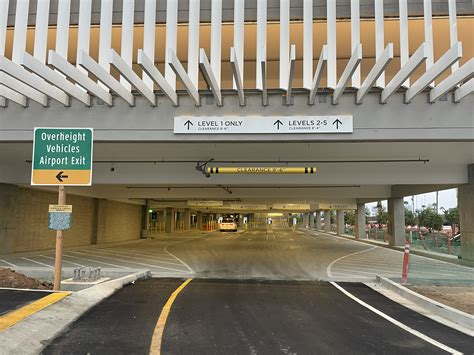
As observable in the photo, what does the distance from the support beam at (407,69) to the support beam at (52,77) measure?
26.5 feet

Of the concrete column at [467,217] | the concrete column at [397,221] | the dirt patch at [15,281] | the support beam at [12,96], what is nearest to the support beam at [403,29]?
the concrete column at [467,217]

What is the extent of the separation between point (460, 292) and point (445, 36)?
883 cm

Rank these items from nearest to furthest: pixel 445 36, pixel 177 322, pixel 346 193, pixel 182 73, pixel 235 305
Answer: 1. pixel 177 322
2. pixel 235 305
3. pixel 182 73
4. pixel 445 36
5. pixel 346 193

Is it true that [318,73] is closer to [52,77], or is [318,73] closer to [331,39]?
[331,39]

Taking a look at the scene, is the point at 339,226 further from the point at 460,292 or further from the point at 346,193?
the point at 460,292

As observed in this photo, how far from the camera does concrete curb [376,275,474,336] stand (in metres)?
6.66

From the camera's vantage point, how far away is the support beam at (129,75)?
7.53 meters

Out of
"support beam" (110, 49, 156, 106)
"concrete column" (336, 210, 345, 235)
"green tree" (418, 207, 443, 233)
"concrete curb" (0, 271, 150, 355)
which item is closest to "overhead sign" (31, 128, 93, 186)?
"support beam" (110, 49, 156, 106)

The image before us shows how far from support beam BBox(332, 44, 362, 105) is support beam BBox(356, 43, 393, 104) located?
1.56 feet

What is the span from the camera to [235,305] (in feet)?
26.2

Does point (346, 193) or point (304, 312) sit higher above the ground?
point (346, 193)

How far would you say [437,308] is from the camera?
7.55 meters

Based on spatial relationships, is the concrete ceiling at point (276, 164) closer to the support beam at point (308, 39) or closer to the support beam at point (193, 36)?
the support beam at point (308, 39)

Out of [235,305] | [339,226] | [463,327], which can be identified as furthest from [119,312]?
[339,226]
